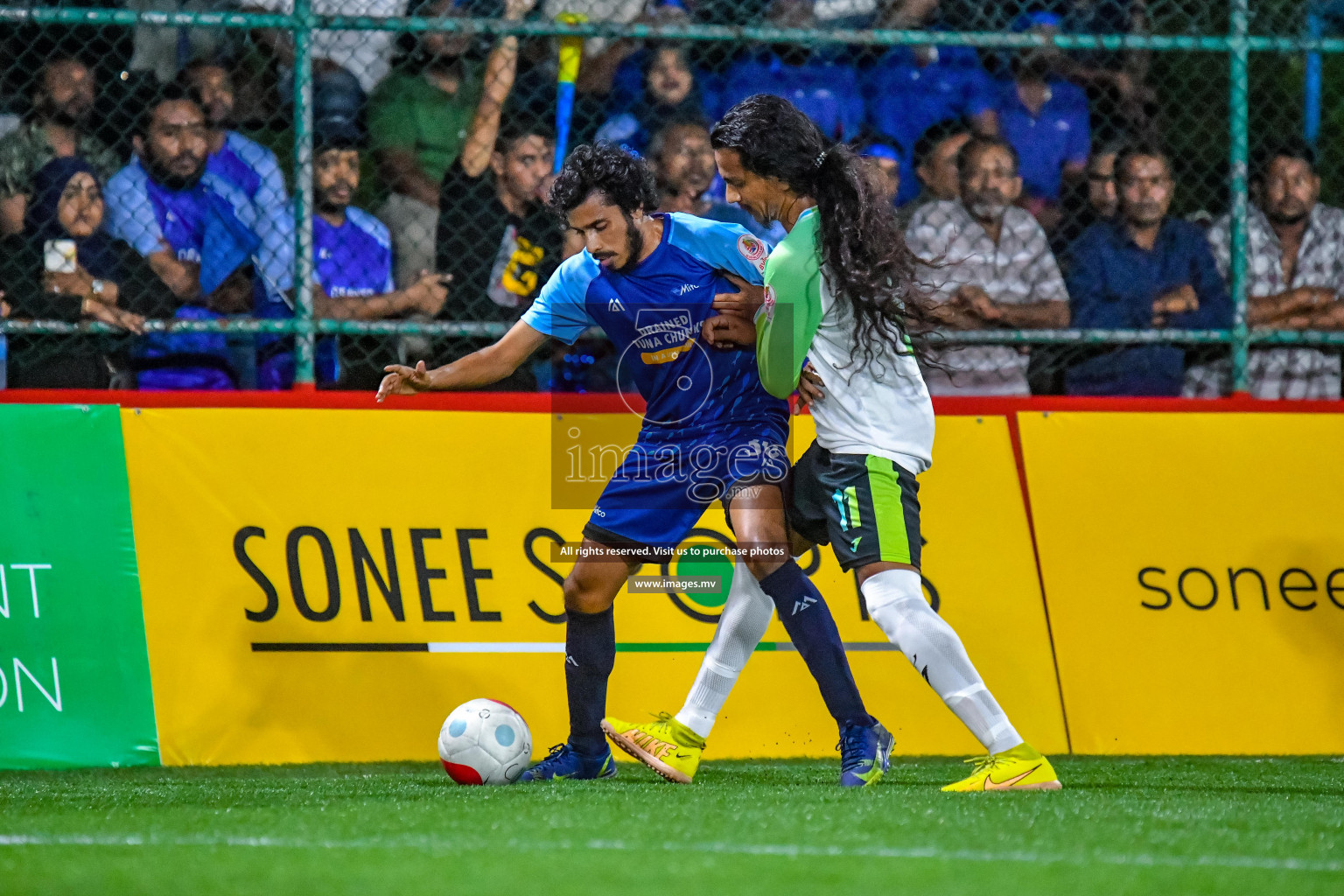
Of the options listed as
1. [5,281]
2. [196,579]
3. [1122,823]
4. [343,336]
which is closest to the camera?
[1122,823]

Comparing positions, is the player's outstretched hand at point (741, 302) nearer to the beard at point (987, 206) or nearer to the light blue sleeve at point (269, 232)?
the beard at point (987, 206)

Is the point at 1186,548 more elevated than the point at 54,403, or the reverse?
the point at 54,403

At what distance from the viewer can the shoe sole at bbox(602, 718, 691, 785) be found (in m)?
4.35

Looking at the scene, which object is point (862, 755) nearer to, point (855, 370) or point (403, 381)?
point (855, 370)

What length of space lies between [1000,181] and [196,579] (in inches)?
132

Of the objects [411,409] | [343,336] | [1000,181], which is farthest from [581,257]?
[1000,181]

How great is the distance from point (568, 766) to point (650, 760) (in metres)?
0.31

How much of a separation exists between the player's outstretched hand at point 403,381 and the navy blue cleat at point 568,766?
1154 millimetres

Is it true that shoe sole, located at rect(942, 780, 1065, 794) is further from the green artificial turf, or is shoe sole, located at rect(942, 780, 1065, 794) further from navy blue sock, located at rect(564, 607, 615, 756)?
navy blue sock, located at rect(564, 607, 615, 756)

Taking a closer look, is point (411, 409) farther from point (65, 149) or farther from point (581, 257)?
point (65, 149)

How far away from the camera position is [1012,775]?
3895mm

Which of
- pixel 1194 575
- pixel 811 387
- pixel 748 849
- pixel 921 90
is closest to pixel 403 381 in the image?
pixel 811 387

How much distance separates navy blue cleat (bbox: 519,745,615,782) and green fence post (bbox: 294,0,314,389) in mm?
1713

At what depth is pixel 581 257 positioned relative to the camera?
464 centimetres
